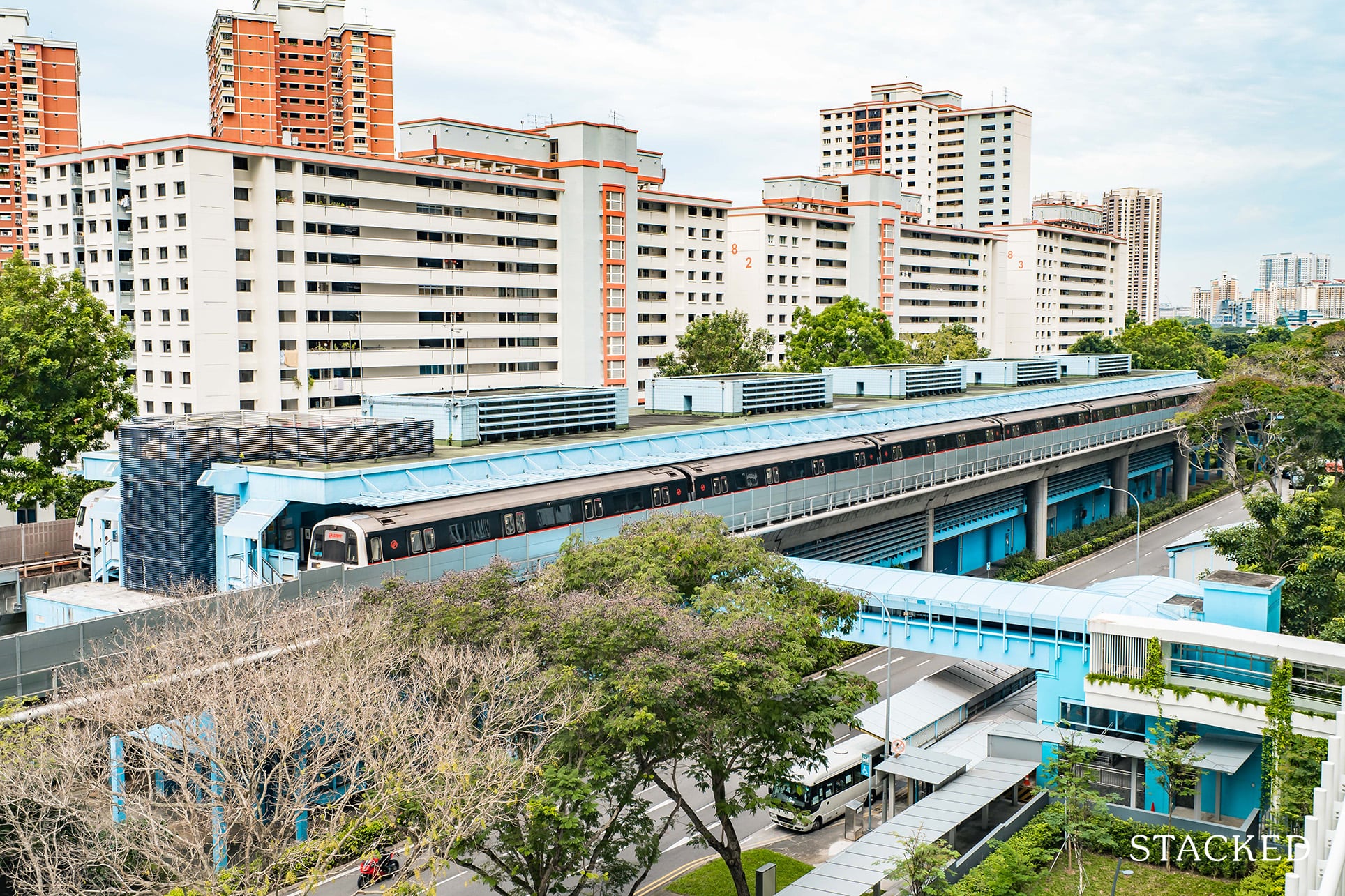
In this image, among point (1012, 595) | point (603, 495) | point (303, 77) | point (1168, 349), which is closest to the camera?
point (1012, 595)

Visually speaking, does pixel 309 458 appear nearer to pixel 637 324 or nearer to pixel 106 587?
pixel 106 587

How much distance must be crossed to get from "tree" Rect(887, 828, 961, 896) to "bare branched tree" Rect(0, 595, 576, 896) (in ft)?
29.6

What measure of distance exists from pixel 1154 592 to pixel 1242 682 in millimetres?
7213

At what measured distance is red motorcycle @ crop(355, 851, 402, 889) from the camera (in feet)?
86.7

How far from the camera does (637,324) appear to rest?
103 metres

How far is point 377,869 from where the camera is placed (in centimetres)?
2733

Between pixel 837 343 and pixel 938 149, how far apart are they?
97.2 meters

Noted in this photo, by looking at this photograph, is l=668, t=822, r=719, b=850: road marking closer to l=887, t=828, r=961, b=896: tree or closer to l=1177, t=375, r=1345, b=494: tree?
l=887, t=828, r=961, b=896: tree

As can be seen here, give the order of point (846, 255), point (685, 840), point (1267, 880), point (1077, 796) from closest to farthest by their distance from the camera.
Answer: point (1267, 880), point (1077, 796), point (685, 840), point (846, 255)

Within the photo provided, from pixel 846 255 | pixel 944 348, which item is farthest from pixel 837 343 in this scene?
pixel 846 255

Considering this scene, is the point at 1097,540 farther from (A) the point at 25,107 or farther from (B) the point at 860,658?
(A) the point at 25,107

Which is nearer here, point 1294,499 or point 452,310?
point 1294,499

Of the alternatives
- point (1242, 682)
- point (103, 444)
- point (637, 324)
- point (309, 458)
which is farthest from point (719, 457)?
point (637, 324)

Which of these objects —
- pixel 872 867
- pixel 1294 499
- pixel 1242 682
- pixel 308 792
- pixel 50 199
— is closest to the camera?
pixel 308 792
